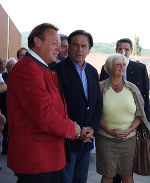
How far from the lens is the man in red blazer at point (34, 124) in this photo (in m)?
1.99

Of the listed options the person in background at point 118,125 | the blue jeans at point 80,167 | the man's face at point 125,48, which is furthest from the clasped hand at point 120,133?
the man's face at point 125,48

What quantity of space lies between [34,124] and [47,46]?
0.63 m

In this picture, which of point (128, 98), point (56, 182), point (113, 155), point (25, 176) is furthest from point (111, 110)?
point (25, 176)

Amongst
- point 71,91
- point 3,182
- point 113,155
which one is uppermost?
point 71,91

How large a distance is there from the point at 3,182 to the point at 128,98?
2.33 metres

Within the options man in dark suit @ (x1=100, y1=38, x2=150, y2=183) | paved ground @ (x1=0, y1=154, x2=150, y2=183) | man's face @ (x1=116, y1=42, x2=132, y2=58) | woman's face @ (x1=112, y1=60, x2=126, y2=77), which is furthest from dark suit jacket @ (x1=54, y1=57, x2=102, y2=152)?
paved ground @ (x1=0, y1=154, x2=150, y2=183)

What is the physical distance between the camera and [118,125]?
3096 mm

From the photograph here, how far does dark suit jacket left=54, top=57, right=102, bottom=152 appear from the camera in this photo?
2695 millimetres

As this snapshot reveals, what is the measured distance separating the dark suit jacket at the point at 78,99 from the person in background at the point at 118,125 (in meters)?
0.26

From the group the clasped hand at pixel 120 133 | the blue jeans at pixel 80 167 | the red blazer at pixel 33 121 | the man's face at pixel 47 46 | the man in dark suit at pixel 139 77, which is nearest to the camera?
the red blazer at pixel 33 121

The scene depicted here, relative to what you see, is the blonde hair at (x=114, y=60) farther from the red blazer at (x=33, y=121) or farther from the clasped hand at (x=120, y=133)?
the red blazer at (x=33, y=121)

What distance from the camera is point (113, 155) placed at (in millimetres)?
3141

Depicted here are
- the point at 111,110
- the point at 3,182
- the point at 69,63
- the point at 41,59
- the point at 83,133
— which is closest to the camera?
the point at 41,59

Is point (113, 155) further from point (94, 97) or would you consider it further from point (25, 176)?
point (25, 176)
